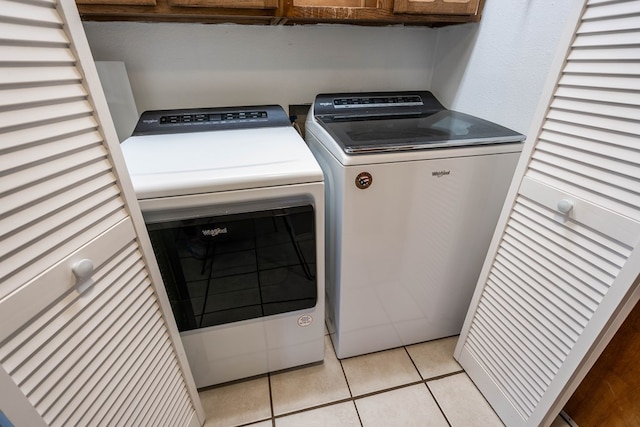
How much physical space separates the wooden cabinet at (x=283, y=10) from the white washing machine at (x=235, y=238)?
1.43 ft

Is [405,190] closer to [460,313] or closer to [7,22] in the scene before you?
[460,313]

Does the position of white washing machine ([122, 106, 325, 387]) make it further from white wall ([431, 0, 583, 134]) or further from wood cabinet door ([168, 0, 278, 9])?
white wall ([431, 0, 583, 134])

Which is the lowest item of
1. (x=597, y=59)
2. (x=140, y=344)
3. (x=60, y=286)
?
(x=140, y=344)

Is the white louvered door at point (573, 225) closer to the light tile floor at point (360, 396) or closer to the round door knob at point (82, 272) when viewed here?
the light tile floor at point (360, 396)

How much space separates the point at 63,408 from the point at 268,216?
0.62 m

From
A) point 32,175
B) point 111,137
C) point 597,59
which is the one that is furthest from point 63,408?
point 597,59

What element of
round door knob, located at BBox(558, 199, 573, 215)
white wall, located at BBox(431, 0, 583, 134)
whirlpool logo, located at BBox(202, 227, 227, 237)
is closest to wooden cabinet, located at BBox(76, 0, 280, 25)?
whirlpool logo, located at BBox(202, 227, 227, 237)

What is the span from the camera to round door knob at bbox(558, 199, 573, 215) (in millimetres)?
811

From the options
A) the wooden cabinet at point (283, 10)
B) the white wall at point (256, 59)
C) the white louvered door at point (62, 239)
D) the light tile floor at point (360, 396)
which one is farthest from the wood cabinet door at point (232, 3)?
the light tile floor at point (360, 396)

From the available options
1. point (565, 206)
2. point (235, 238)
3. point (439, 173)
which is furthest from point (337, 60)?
point (565, 206)

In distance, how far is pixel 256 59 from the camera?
1510mm

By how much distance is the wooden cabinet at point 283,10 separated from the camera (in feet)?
3.52

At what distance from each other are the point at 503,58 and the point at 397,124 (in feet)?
1.63

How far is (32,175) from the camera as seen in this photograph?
0.53 m
